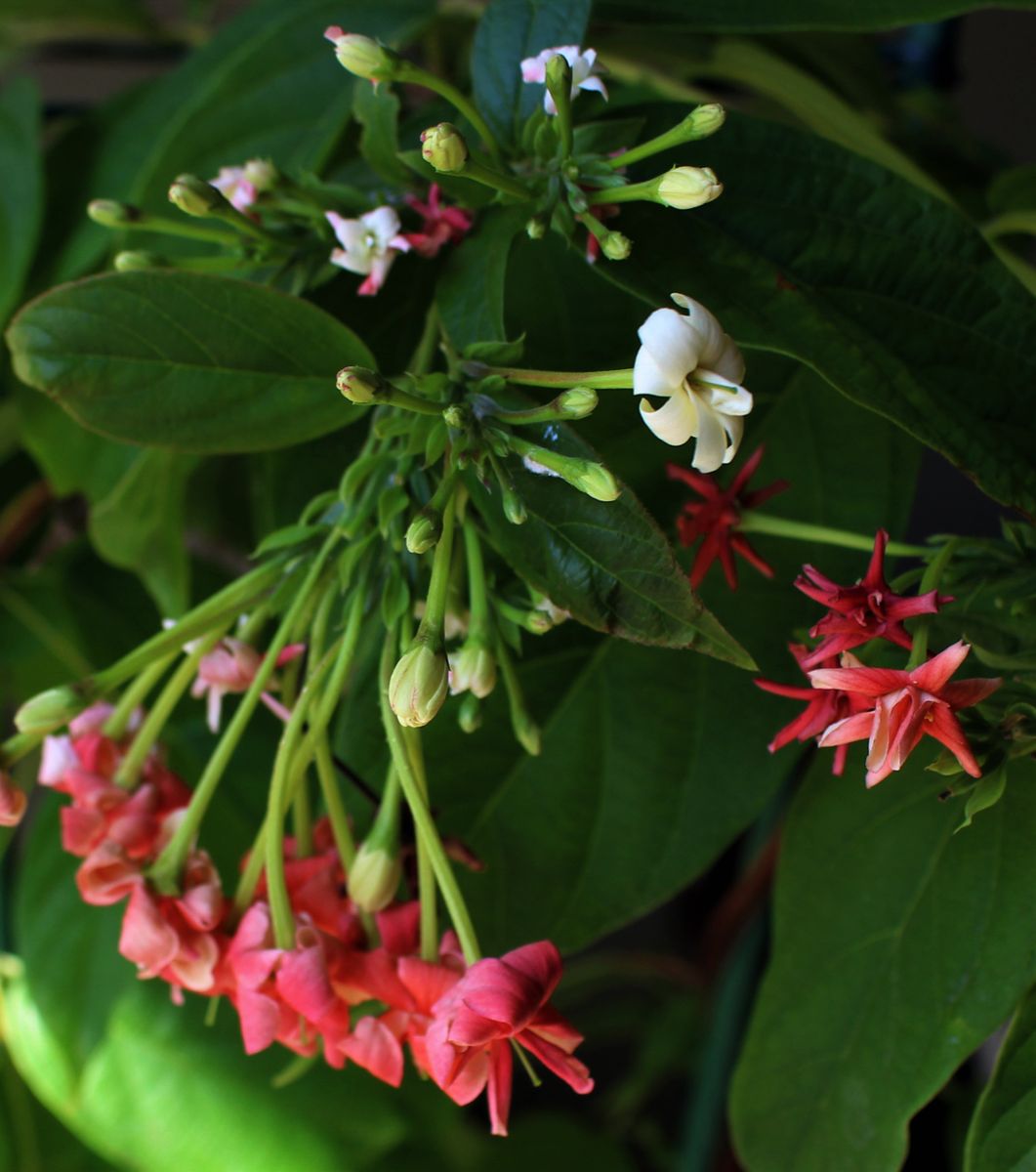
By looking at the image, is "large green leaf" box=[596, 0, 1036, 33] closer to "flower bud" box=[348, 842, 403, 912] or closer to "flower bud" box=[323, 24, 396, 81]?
"flower bud" box=[323, 24, 396, 81]

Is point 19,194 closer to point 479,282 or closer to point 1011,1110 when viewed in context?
point 479,282

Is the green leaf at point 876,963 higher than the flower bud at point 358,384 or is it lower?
lower

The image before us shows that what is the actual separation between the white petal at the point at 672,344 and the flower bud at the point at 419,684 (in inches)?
3.2

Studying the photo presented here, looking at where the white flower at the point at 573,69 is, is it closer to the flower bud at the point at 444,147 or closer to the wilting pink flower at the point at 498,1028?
the flower bud at the point at 444,147

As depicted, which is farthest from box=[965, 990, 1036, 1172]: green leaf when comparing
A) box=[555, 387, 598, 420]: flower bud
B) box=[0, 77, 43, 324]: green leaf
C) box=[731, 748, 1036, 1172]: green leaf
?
box=[0, 77, 43, 324]: green leaf

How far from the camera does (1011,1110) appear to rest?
12.7 inches

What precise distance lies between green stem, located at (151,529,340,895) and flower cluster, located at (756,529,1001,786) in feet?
0.42

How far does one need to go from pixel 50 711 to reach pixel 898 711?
0.72 feet

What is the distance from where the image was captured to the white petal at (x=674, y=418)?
0.80 ft

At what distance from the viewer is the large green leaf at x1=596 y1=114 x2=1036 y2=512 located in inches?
12.2

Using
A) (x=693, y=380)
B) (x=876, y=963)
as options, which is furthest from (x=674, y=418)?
(x=876, y=963)

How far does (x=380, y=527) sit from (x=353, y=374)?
6 cm


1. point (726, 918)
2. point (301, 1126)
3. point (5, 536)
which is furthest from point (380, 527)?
point (726, 918)

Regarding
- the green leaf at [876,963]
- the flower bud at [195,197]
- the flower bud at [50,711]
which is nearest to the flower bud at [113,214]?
the flower bud at [195,197]
